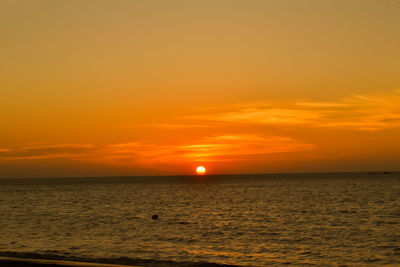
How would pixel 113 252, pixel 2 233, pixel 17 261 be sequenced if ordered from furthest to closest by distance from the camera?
pixel 2 233 → pixel 113 252 → pixel 17 261

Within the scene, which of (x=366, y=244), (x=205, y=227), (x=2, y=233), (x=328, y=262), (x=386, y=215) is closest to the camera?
(x=328, y=262)

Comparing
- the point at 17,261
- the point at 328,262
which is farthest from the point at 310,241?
the point at 17,261

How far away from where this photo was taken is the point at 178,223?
4719cm

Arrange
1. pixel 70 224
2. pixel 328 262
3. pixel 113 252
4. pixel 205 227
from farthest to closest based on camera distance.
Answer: pixel 70 224, pixel 205 227, pixel 113 252, pixel 328 262

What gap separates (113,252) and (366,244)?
18.4 m

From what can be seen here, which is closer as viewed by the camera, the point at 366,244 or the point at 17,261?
the point at 17,261

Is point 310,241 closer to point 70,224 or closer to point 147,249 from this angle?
point 147,249

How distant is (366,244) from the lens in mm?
31172

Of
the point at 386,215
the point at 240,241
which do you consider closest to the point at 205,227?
the point at 240,241

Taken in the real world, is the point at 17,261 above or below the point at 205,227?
above

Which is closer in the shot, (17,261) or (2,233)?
(17,261)

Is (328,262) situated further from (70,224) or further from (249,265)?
(70,224)

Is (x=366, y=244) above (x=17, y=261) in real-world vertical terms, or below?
below

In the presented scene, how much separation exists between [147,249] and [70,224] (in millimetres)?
19715
